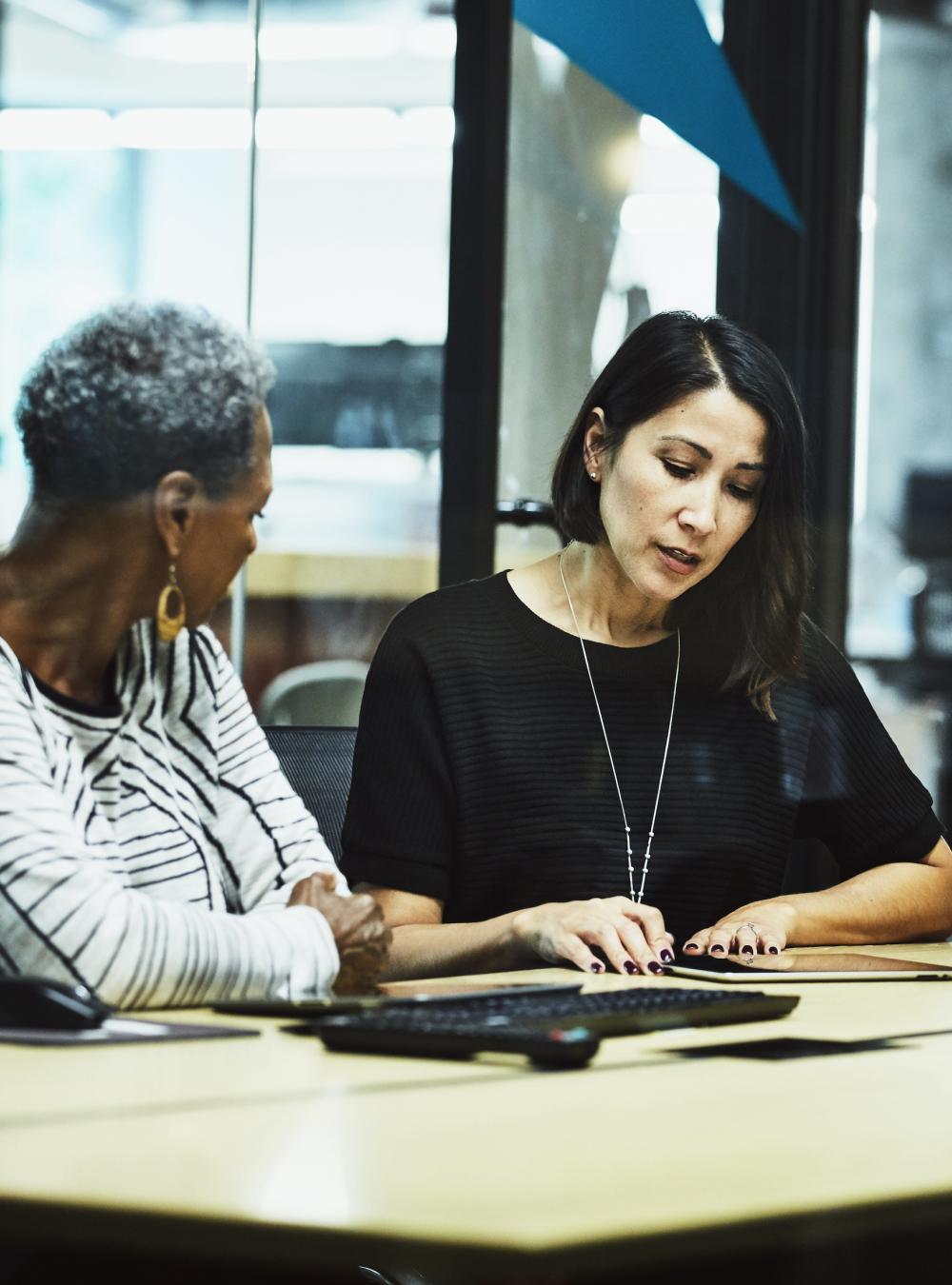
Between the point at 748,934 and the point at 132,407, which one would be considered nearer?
the point at 132,407

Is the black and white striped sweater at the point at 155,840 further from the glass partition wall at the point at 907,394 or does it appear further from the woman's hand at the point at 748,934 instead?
the glass partition wall at the point at 907,394

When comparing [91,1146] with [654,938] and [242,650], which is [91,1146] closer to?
[654,938]

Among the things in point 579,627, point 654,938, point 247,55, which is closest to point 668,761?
point 579,627

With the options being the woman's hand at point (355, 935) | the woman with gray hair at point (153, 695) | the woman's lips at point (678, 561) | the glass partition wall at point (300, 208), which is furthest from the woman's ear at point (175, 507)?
the glass partition wall at point (300, 208)

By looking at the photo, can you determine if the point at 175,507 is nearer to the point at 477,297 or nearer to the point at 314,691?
the point at 314,691

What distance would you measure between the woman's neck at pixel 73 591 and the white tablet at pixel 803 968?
51cm

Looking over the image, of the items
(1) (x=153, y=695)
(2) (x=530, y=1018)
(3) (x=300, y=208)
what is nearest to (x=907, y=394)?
(3) (x=300, y=208)

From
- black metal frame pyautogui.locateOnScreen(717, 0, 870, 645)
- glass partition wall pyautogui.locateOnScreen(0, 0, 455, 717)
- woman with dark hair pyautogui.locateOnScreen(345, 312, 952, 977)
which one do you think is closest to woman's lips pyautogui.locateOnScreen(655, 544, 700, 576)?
woman with dark hair pyautogui.locateOnScreen(345, 312, 952, 977)

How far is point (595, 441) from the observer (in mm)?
1875

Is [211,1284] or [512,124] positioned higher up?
[512,124]

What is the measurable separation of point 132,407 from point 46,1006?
1.74 feet

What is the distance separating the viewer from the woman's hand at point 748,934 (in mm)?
1510

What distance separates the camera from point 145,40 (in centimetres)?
240

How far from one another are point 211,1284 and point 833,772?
3.93 ft
